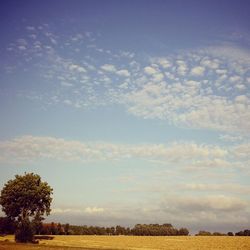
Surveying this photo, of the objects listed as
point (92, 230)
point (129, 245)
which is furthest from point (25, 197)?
point (92, 230)

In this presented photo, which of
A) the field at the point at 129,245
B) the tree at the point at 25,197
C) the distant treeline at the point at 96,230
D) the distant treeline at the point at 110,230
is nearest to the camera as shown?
the field at the point at 129,245

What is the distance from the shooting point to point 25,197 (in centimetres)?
6512

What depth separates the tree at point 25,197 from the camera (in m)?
65.4

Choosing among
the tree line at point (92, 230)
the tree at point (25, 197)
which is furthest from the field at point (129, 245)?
the tree line at point (92, 230)

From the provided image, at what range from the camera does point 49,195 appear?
67875 millimetres

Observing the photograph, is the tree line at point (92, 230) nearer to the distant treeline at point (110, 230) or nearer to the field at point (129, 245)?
the distant treeline at point (110, 230)

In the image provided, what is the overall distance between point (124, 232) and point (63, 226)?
3221cm

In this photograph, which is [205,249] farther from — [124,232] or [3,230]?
[124,232]

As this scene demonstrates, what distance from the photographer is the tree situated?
65375 millimetres

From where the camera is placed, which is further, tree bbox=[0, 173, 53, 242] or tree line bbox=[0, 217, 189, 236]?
tree line bbox=[0, 217, 189, 236]

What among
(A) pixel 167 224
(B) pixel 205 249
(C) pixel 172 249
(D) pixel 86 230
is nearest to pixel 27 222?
(C) pixel 172 249

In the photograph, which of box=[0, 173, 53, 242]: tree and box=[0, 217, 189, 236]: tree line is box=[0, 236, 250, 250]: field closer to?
box=[0, 173, 53, 242]: tree

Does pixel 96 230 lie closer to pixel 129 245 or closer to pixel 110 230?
pixel 110 230

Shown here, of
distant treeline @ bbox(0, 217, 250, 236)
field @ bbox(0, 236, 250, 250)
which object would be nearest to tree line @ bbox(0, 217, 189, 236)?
distant treeline @ bbox(0, 217, 250, 236)
